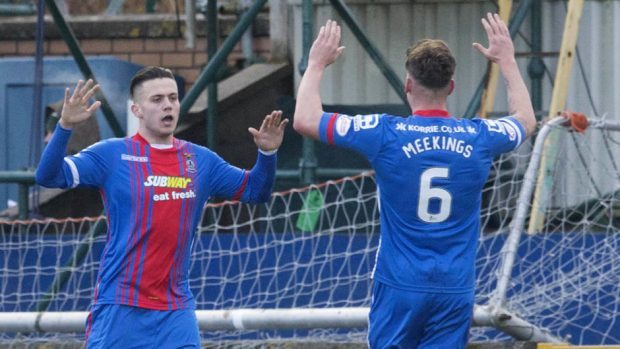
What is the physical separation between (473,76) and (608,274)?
2.35 meters

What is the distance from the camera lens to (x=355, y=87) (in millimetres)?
10406

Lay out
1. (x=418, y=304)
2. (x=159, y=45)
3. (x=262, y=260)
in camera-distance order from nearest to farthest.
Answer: (x=418, y=304)
(x=262, y=260)
(x=159, y=45)

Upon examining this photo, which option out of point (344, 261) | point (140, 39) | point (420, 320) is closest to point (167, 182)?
point (420, 320)

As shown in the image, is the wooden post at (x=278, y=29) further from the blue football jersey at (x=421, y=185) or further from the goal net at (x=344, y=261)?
the blue football jersey at (x=421, y=185)

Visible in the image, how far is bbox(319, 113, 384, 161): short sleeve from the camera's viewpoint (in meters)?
5.68

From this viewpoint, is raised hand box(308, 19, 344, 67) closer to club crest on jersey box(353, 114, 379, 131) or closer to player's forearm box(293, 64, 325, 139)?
player's forearm box(293, 64, 325, 139)

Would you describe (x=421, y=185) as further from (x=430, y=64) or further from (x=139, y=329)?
(x=139, y=329)

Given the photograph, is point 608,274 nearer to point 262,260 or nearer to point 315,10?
point 262,260

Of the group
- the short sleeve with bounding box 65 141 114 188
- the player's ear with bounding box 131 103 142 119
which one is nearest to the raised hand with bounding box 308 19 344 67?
the player's ear with bounding box 131 103 142 119

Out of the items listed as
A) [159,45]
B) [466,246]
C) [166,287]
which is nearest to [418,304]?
[466,246]

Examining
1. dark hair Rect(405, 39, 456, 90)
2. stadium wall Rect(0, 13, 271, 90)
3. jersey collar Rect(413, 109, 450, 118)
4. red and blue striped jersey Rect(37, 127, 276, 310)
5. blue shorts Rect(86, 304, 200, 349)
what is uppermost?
stadium wall Rect(0, 13, 271, 90)

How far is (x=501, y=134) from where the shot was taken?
19.1 ft

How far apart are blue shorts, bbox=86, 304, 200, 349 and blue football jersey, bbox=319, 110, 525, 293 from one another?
0.93 meters

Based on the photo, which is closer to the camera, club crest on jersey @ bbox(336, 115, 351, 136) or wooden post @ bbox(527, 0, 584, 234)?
club crest on jersey @ bbox(336, 115, 351, 136)
